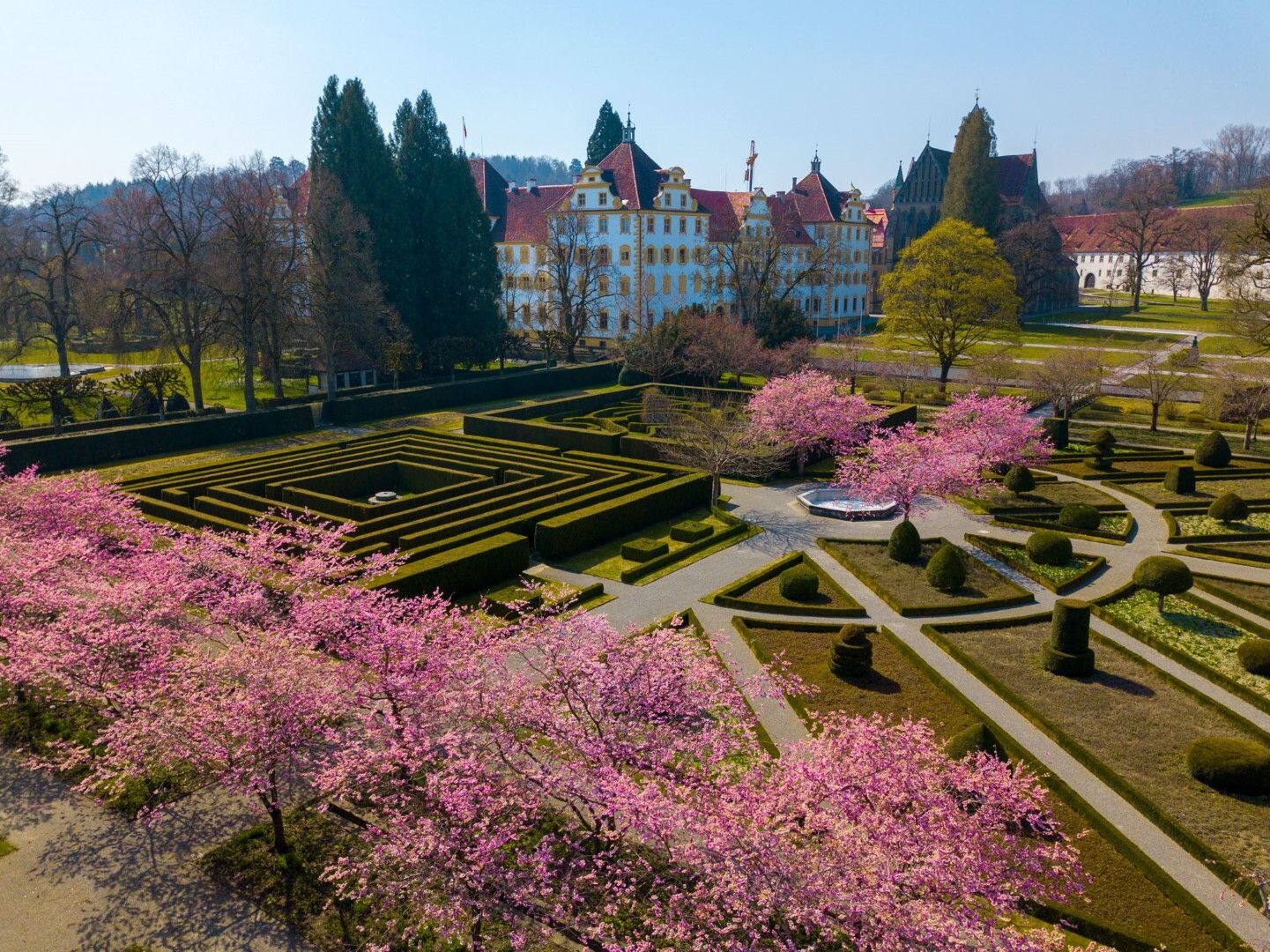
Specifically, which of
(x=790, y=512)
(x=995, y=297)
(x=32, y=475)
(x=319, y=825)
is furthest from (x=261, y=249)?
(x=995, y=297)

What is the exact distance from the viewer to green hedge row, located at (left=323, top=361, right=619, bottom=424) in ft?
156

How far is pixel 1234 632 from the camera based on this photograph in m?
22.0

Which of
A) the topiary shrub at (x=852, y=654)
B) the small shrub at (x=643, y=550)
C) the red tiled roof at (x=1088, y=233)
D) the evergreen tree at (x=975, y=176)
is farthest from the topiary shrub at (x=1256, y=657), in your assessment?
the red tiled roof at (x=1088, y=233)

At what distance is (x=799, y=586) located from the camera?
2369 centimetres

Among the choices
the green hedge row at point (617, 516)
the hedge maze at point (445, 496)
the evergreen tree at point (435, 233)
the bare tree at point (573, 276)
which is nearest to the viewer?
the hedge maze at point (445, 496)

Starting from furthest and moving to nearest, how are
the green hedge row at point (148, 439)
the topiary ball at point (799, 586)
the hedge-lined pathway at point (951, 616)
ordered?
the green hedge row at point (148, 439) → the topiary ball at point (799, 586) → the hedge-lined pathway at point (951, 616)

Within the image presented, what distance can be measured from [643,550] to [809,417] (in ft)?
41.9

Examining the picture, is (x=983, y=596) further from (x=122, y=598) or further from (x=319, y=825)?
(x=122, y=598)

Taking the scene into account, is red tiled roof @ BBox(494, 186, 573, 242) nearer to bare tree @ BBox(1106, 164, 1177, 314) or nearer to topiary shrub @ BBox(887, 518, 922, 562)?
topiary shrub @ BBox(887, 518, 922, 562)

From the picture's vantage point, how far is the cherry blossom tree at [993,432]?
32.1m

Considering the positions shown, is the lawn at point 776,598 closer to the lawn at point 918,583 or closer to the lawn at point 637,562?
the lawn at point 918,583

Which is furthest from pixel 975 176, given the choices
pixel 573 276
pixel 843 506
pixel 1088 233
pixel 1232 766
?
→ pixel 1232 766

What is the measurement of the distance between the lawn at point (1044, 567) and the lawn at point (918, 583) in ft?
2.89

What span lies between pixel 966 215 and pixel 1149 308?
96.2 feet
